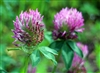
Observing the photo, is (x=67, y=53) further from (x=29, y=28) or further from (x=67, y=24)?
(x=29, y=28)

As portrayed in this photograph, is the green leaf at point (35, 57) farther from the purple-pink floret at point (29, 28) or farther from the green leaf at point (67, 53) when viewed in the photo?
the green leaf at point (67, 53)

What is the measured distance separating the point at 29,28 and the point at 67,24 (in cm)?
20

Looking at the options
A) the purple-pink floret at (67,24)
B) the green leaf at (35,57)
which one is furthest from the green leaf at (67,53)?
the green leaf at (35,57)

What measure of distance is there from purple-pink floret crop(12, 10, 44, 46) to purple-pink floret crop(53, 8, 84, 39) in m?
0.14

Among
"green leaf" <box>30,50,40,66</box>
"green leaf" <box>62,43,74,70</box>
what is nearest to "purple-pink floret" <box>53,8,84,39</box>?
"green leaf" <box>62,43,74,70</box>

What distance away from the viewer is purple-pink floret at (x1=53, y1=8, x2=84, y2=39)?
4.07 ft

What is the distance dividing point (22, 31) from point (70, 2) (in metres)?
3.13

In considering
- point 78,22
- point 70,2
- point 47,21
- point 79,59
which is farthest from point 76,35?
point 70,2

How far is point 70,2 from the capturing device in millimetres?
4180

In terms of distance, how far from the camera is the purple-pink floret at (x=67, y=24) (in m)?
1.24

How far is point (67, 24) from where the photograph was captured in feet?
4.08

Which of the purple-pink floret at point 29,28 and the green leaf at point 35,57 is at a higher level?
the purple-pink floret at point 29,28

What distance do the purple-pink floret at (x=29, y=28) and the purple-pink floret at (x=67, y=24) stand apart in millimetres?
143

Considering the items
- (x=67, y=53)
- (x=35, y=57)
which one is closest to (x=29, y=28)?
(x=35, y=57)
